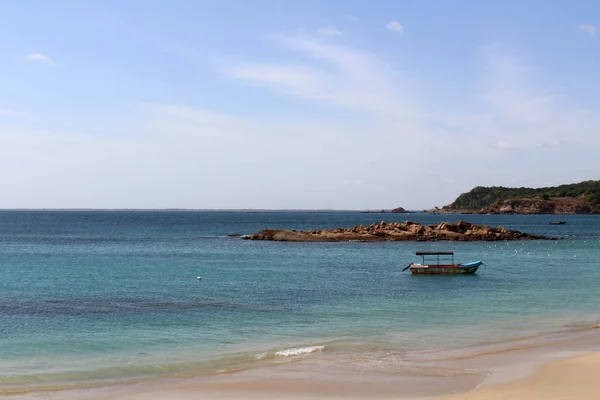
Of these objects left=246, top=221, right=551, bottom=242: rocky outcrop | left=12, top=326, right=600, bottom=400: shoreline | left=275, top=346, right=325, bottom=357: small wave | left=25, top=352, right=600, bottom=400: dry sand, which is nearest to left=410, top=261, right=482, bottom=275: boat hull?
left=12, top=326, right=600, bottom=400: shoreline

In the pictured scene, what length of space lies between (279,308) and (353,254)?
109 ft

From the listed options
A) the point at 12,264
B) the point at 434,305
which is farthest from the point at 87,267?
the point at 434,305

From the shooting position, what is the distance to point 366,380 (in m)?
16.3

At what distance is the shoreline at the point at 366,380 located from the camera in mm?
15031

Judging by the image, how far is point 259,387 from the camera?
51.6ft

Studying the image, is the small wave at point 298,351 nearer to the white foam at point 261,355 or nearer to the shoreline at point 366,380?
the white foam at point 261,355

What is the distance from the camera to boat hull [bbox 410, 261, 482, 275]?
149ft

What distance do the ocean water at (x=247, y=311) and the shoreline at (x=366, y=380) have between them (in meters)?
0.89

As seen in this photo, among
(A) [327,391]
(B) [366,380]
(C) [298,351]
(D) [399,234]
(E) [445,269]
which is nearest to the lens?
(A) [327,391]

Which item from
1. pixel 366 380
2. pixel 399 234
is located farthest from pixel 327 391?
pixel 399 234

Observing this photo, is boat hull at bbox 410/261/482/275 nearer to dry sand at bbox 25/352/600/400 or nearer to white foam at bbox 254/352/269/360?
white foam at bbox 254/352/269/360

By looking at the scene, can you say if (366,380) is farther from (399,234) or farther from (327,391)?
(399,234)

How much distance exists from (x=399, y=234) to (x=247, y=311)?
193 ft

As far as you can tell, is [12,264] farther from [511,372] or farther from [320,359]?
[511,372]
